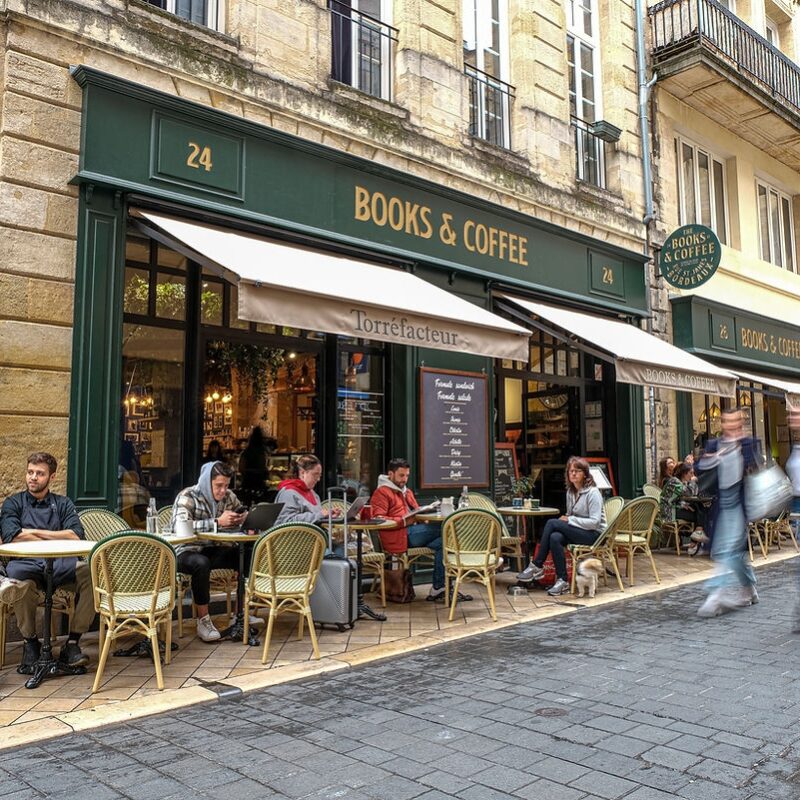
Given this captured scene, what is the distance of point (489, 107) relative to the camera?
973 cm

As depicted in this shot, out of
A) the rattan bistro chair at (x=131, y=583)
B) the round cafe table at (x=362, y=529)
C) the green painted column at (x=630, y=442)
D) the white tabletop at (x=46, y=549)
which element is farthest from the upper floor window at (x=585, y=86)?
the white tabletop at (x=46, y=549)

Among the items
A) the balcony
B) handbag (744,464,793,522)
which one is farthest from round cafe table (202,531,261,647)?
the balcony

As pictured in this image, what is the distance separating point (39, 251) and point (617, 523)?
5367 millimetres

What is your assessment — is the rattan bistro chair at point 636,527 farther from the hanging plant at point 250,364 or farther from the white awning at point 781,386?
the white awning at point 781,386

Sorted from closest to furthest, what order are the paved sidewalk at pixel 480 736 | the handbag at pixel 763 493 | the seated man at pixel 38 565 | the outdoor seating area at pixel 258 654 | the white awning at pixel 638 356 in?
the paved sidewalk at pixel 480 736 < the outdoor seating area at pixel 258 654 < the seated man at pixel 38 565 < the handbag at pixel 763 493 < the white awning at pixel 638 356

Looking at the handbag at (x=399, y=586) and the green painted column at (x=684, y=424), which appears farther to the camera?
the green painted column at (x=684, y=424)

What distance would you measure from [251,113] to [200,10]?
114 cm

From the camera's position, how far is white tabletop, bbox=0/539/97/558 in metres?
4.24

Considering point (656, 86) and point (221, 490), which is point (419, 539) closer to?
point (221, 490)

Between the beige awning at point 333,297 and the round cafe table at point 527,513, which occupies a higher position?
the beige awning at point 333,297

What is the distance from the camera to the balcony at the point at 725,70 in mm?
11672

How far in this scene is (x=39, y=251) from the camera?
5.72 metres

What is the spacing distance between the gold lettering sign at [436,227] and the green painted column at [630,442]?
2.75 metres

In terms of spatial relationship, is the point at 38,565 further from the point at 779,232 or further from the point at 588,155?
the point at 779,232
